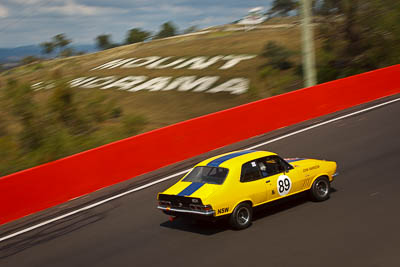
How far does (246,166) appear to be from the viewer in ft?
32.1

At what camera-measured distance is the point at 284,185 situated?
32.7 feet

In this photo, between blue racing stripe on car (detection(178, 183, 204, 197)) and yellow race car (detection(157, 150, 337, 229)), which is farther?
blue racing stripe on car (detection(178, 183, 204, 197))

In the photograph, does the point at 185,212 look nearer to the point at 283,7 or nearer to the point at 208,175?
the point at 208,175

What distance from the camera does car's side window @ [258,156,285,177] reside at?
996 centimetres

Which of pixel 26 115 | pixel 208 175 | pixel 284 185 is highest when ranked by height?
pixel 26 115

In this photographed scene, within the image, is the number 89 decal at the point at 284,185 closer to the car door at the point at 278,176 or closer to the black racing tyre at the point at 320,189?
the car door at the point at 278,176

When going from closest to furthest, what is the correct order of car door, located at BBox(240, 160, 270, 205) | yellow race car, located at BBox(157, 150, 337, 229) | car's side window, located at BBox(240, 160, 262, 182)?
yellow race car, located at BBox(157, 150, 337, 229), car door, located at BBox(240, 160, 270, 205), car's side window, located at BBox(240, 160, 262, 182)

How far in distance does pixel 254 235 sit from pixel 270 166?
161cm

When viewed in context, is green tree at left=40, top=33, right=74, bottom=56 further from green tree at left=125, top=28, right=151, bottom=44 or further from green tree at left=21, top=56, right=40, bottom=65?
green tree at left=125, top=28, right=151, bottom=44

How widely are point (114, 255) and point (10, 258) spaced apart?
2306 millimetres

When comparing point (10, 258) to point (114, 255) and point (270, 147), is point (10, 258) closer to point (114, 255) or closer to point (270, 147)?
point (114, 255)

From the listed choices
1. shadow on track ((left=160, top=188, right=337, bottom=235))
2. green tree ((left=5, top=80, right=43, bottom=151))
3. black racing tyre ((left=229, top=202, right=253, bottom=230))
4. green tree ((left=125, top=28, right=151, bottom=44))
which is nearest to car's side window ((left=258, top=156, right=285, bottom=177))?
shadow on track ((left=160, top=188, right=337, bottom=235))

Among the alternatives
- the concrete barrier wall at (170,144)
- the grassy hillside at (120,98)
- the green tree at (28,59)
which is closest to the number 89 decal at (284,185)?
the concrete barrier wall at (170,144)

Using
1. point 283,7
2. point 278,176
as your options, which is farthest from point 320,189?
point 283,7
